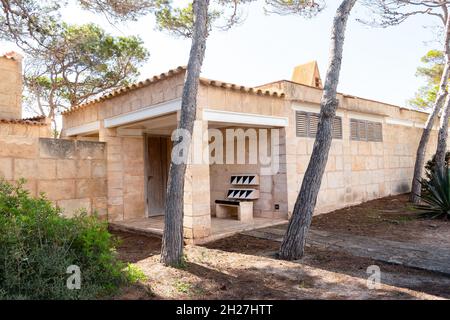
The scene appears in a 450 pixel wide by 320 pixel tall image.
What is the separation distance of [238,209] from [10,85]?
26.1 feet

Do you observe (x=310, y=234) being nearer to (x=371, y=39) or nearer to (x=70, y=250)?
(x=70, y=250)

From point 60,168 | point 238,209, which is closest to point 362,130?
point 238,209

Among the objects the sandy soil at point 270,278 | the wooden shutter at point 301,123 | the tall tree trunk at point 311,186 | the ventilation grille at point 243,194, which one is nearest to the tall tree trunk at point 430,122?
the wooden shutter at point 301,123

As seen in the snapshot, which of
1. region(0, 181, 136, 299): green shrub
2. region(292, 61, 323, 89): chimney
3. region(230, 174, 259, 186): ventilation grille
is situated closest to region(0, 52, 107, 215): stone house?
region(230, 174, 259, 186): ventilation grille

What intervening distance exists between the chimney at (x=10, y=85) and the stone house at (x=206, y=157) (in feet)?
0.59

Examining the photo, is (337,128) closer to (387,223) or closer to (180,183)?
(387,223)

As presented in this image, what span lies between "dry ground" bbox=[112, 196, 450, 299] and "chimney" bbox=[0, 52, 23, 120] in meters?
6.35

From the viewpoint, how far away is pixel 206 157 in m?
6.37

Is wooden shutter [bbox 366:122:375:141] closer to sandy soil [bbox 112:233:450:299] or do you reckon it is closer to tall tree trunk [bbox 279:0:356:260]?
tall tree trunk [bbox 279:0:356:260]

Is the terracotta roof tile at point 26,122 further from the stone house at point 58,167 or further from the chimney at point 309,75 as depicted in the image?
the chimney at point 309,75

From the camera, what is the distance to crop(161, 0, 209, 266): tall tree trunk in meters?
4.55

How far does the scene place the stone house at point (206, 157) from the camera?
21.6 ft

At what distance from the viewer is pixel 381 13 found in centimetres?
1053

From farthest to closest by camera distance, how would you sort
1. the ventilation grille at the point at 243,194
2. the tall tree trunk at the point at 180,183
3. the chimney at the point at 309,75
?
the chimney at the point at 309,75 → the ventilation grille at the point at 243,194 → the tall tree trunk at the point at 180,183
